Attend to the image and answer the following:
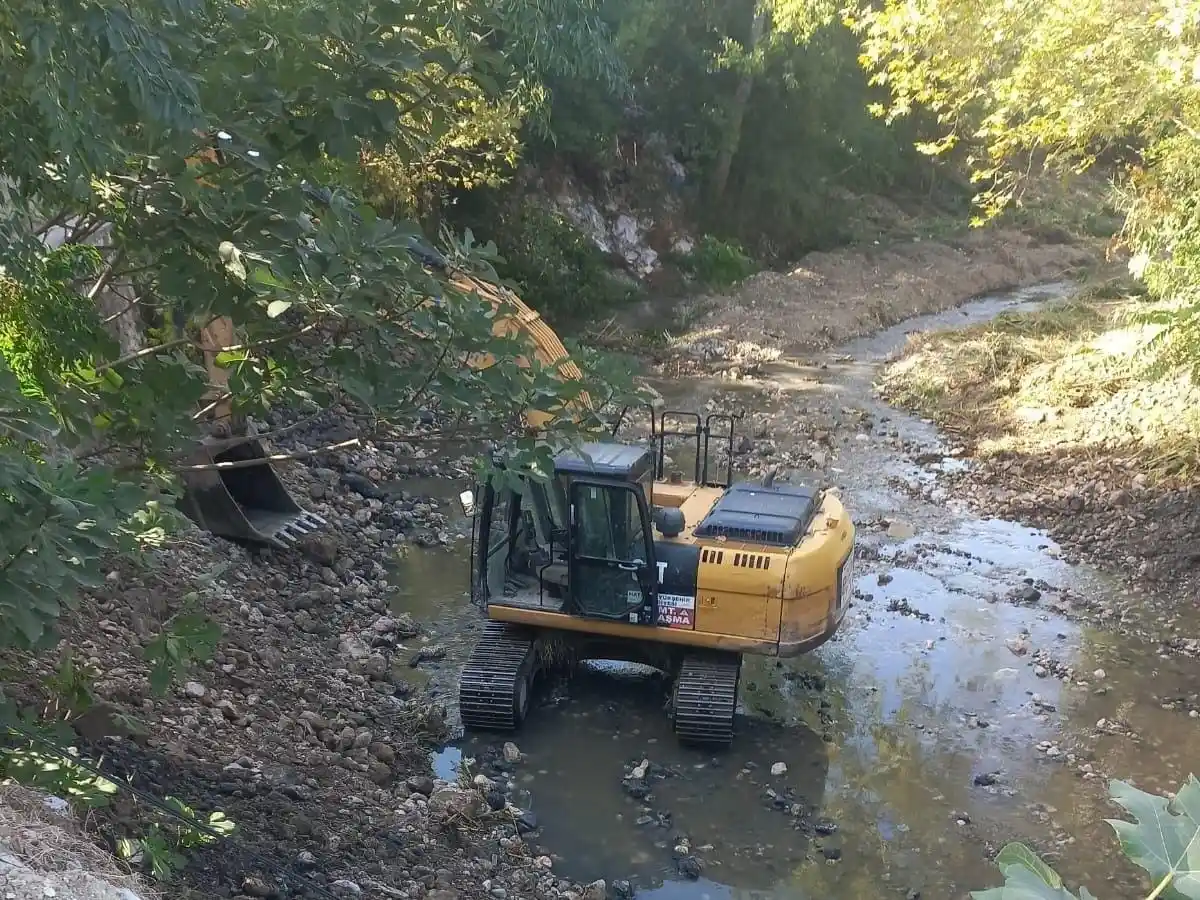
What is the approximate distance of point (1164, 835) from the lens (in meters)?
1.42

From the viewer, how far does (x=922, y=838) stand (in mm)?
6625

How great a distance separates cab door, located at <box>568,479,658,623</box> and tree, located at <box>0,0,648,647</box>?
127 inches

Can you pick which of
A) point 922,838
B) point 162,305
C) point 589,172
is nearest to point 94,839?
point 162,305

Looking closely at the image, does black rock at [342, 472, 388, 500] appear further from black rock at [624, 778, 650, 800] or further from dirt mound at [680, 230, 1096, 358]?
dirt mound at [680, 230, 1096, 358]

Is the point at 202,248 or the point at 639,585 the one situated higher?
the point at 202,248

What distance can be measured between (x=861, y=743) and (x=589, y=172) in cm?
2072

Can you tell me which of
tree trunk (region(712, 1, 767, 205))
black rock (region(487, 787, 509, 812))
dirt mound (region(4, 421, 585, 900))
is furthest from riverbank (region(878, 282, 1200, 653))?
tree trunk (region(712, 1, 767, 205))

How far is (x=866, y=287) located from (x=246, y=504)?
64.7ft

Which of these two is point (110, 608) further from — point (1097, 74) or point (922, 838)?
point (1097, 74)

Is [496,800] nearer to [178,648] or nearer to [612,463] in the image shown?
[612,463]

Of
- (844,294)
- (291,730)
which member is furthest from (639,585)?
(844,294)

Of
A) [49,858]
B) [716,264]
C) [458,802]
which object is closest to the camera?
[49,858]

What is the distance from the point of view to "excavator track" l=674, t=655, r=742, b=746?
7293 mm

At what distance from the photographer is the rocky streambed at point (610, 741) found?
5.90m
